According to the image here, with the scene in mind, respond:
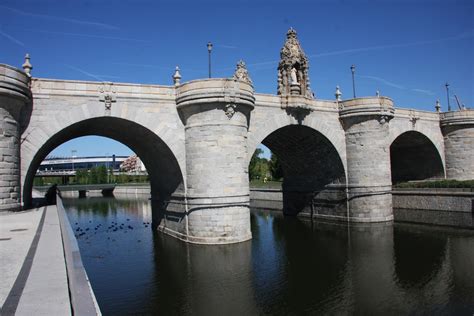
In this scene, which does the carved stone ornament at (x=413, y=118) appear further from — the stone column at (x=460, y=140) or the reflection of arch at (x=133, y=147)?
the reflection of arch at (x=133, y=147)

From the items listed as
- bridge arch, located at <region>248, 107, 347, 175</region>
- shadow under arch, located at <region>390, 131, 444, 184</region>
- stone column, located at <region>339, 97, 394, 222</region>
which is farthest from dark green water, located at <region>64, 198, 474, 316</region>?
shadow under arch, located at <region>390, 131, 444, 184</region>

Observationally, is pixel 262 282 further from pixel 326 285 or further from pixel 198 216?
pixel 198 216

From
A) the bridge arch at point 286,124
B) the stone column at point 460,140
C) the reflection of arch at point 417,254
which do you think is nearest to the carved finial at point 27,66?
the bridge arch at point 286,124

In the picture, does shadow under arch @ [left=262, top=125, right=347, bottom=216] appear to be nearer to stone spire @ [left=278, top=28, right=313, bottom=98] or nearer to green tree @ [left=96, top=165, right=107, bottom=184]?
stone spire @ [left=278, top=28, right=313, bottom=98]

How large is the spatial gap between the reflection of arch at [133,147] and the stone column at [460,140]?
26338mm

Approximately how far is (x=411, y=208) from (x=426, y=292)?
67.0ft

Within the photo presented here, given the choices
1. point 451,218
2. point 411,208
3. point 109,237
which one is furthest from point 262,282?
point 411,208

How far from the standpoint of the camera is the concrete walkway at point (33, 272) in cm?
491

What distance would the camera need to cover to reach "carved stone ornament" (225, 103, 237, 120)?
20.3m

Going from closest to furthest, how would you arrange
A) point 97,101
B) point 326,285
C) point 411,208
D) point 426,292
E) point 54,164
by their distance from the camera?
point 426,292, point 326,285, point 97,101, point 411,208, point 54,164

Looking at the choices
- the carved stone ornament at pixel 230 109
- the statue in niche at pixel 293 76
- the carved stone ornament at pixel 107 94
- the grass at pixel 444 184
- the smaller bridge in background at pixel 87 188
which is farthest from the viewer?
the smaller bridge in background at pixel 87 188

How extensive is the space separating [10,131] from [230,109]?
33.5 ft

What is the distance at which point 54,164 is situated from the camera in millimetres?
161000

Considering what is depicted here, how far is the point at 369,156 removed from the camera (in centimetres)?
2684
